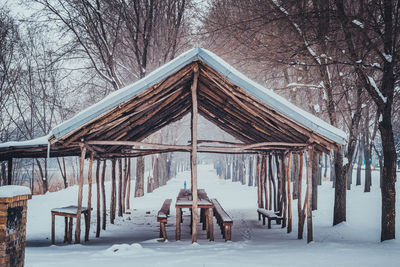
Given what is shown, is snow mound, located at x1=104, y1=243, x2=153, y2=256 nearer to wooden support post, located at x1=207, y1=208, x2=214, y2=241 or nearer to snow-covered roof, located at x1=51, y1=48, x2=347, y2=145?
wooden support post, located at x1=207, y1=208, x2=214, y2=241

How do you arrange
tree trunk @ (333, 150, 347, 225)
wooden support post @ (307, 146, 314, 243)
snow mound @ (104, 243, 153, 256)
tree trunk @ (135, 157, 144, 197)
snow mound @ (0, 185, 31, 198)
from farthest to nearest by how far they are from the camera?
tree trunk @ (135, 157, 144, 197) → tree trunk @ (333, 150, 347, 225) → wooden support post @ (307, 146, 314, 243) → snow mound @ (104, 243, 153, 256) → snow mound @ (0, 185, 31, 198)

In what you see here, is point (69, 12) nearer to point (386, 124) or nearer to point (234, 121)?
point (234, 121)

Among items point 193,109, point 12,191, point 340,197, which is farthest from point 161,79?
point 340,197

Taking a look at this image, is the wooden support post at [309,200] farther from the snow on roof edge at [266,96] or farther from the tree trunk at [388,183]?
the tree trunk at [388,183]

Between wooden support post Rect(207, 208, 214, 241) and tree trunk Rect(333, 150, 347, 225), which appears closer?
wooden support post Rect(207, 208, 214, 241)

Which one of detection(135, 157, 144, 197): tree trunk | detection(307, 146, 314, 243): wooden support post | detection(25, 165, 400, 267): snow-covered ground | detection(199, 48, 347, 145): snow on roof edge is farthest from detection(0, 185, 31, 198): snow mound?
detection(135, 157, 144, 197): tree trunk

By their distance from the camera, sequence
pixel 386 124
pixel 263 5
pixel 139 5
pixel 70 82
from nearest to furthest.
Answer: pixel 386 124, pixel 263 5, pixel 139 5, pixel 70 82

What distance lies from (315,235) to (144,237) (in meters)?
4.79

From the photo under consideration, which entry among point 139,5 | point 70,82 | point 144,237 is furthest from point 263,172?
point 70,82

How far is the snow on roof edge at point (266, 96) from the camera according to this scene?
5.92 meters

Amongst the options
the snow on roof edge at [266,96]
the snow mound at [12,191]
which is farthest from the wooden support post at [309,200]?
the snow mound at [12,191]

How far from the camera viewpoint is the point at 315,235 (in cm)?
846

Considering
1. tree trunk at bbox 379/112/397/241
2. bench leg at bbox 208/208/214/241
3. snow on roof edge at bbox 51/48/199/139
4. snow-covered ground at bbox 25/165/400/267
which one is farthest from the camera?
bench leg at bbox 208/208/214/241

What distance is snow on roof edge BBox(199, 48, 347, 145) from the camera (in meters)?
5.92
